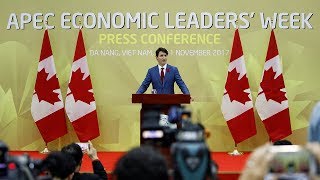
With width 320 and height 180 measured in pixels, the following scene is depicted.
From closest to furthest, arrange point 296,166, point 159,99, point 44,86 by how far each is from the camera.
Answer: point 296,166, point 159,99, point 44,86

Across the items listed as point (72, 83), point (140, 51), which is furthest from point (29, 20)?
point (140, 51)

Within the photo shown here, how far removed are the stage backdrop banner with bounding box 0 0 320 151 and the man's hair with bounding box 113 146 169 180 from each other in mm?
6595

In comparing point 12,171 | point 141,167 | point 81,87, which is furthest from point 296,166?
point 81,87

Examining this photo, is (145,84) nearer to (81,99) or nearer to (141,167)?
(81,99)

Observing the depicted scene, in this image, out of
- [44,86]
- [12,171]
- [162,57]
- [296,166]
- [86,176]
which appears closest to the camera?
[296,166]

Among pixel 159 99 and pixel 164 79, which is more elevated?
pixel 164 79

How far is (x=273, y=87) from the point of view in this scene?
26.6ft

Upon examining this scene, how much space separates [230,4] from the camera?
27.3 feet

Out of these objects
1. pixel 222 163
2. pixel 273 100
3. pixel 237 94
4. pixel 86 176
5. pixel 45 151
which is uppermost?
pixel 237 94

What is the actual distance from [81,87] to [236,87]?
2233mm

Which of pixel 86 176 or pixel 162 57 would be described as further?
pixel 162 57

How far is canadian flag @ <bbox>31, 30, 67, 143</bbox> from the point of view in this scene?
8219 millimetres

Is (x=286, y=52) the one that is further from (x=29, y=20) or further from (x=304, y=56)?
(x=29, y=20)

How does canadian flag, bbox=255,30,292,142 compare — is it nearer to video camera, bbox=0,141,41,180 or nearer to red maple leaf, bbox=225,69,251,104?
red maple leaf, bbox=225,69,251,104
